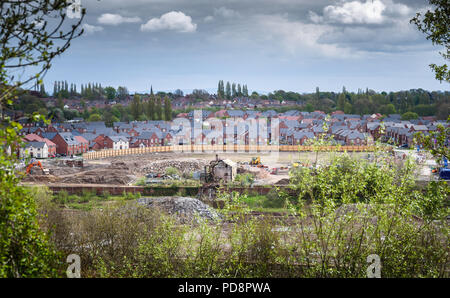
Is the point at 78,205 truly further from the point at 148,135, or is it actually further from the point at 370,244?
the point at 148,135

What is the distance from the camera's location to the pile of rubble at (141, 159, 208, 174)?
18.6 metres

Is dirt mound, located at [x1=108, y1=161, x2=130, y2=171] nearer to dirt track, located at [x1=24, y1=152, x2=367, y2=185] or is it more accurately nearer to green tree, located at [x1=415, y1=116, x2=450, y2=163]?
dirt track, located at [x1=24, y1=152, x2=367, y2=185]

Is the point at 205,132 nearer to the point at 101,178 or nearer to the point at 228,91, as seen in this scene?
the point at 228,91

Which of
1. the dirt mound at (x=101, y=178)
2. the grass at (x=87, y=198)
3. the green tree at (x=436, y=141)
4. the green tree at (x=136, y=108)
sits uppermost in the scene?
the green tree at (x=136, y=108)

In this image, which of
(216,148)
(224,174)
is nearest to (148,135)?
(216,148)

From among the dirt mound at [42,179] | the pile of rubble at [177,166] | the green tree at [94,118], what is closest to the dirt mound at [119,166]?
the pile of rubble at [177,166]

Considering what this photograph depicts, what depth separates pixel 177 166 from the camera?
743 inches

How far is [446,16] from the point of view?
428 cm

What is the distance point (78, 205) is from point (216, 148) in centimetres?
1429

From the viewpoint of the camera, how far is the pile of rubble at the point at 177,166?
1862cm

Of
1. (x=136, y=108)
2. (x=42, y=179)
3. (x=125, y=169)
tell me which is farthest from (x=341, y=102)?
(x=42, y=179)

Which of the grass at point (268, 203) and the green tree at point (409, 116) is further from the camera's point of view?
the green tree at point (409, 116)

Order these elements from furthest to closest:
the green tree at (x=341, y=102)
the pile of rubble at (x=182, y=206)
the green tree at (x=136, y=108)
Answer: the green tree at (x=341, y=102), the green tree at (x=136, y=108), the pile of rubble at (x=182, y=206)

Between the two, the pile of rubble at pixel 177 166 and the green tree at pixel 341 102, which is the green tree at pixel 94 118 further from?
the green tree at pixel 341 102
